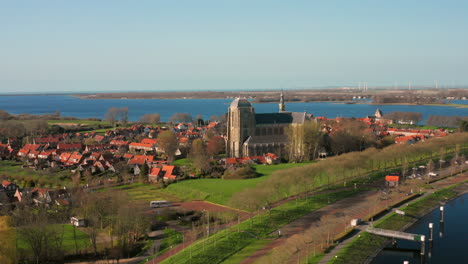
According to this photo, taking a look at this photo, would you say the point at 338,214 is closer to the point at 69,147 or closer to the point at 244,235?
the point at 244,235

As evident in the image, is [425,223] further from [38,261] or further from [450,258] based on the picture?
[38,261]

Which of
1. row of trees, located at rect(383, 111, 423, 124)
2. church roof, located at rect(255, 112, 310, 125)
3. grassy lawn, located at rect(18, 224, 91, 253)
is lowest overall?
grassy lawn, located at rect(18, 224, 91, 253)

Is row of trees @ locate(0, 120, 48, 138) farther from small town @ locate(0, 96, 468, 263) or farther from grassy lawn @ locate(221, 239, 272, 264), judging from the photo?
grassy lawn @ locate(221, 239, 272, 264)

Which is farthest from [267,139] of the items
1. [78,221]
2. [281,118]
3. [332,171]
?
[78,221]

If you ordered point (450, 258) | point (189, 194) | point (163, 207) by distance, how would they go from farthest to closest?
1. point (189, 194)
2. point (163, 207)
3. point (450, 258)

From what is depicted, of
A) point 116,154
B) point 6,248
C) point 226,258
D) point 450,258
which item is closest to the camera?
point 6,248

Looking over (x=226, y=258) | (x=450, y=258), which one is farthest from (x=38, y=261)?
(x=450, y=258)

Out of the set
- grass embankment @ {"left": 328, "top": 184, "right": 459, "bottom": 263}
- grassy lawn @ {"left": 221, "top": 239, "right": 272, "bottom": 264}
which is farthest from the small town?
grassy lawn @ {"left": 221, "top": 239, "right": 272, "bottom": 264}
